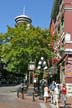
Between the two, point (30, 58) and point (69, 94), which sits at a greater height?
point (30, 58)

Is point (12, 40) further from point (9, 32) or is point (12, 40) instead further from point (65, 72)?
point (65, 72)

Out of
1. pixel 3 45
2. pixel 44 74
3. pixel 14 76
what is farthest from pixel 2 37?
pixel 14 76

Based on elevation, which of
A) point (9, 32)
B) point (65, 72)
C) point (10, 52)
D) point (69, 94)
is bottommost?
point (69, 94)

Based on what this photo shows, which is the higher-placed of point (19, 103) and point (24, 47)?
point (24, 47)

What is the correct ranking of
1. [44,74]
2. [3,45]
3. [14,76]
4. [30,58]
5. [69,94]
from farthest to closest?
[14,76], [44,74], [3,45], [30,58], [69,94]

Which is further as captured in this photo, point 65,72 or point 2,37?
point 2,37

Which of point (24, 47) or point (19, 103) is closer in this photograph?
point (19, 103)

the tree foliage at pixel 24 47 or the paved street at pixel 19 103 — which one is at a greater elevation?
the tree foliage at pixel 24 47

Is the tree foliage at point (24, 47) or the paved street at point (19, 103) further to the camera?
the tree foliage at point (24, 47)

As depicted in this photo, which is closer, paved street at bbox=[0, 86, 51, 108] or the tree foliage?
paved street at bbox=[0, 86, 51, 108]

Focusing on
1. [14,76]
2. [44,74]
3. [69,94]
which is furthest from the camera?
[14,76]

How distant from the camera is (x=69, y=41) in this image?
36250 millimetres

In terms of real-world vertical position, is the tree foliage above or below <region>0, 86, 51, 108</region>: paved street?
above

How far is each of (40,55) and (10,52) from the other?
3628mm
